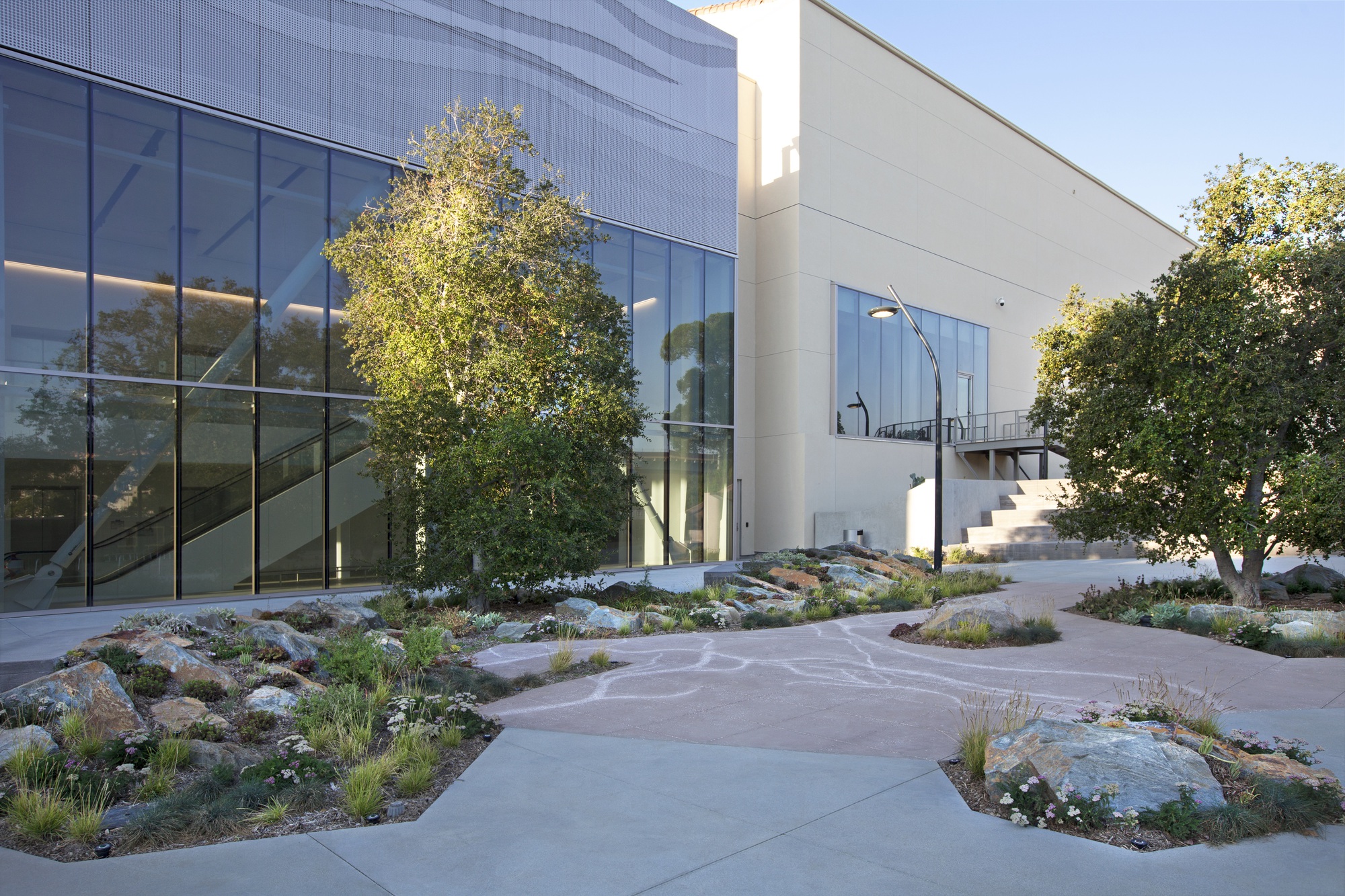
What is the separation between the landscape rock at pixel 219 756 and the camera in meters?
5.90

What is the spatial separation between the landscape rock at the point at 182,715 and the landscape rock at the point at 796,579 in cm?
1211

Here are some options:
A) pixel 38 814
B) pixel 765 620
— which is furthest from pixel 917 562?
pixel 38 814

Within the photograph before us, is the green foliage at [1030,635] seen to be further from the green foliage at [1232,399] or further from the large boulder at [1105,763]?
the large boulder at [1105,763]

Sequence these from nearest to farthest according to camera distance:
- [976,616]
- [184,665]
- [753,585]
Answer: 1. [184,665]
2. [976,616]
3. [753,585]

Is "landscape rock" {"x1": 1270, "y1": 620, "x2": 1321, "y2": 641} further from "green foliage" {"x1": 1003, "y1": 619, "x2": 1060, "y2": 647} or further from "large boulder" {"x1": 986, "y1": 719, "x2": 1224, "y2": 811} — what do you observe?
"large boulder" {"x1": 986, "y1": 719, "x2": 1224, "y2": 811}

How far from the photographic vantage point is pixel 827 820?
4.93 m

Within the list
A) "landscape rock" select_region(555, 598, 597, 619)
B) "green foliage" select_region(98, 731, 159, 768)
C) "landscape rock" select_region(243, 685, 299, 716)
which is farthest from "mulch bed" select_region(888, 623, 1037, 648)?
"green foliage" select_region(98, 731, 159, 768)

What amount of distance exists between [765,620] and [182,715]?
861cm

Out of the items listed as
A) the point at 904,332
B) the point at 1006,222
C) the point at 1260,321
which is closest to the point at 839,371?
the point at 904,332

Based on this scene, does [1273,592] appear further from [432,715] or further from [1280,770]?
[432,715]

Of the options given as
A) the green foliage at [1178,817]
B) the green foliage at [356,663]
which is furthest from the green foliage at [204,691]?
the green foliage at [1178,817]

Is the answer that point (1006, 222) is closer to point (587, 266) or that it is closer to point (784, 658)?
point (587, 266)

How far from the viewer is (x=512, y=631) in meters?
11.9

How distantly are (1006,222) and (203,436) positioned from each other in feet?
108
